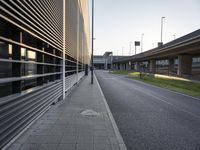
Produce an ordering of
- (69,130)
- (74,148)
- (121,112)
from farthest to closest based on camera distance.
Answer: (121,112) < (69,130) < (74,148)

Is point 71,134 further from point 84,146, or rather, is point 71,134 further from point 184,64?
point 184,64

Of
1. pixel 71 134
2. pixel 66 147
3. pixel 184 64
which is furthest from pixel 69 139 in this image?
pixel 184 64

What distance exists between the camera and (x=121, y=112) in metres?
9.36

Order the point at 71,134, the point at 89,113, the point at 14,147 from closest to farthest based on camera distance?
1. the point at 14,147
2. the point at 71,134
3. the point at 89,113

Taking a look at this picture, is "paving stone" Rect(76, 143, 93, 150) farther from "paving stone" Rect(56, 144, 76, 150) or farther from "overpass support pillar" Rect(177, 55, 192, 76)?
"overpass support pillar" Rect(177, 55, 192, 76)

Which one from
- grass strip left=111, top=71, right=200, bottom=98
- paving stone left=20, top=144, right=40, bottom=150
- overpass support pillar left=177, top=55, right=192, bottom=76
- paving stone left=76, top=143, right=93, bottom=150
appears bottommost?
grass strip left=111, top=71, right=200, bottom=98

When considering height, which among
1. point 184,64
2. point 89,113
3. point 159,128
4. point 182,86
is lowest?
point 182,86

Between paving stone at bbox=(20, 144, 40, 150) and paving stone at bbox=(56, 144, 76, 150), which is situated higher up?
paving stone at bbox=(20, 144, 40, 150)

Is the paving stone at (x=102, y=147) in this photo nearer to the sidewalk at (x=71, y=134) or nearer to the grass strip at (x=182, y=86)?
the sidewalk at (x=71, y=134)

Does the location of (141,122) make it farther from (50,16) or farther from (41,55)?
(50,16)

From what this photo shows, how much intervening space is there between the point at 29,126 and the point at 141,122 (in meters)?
3.44

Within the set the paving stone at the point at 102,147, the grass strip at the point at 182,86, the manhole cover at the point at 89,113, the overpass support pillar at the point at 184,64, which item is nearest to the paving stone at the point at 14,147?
the paving stone at the point at 102,147

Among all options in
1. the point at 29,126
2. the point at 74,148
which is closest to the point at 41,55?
the point at 29,126

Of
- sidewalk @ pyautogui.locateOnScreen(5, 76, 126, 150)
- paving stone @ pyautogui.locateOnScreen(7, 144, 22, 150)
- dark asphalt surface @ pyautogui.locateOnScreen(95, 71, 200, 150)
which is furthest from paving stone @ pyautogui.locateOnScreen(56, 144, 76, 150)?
dark asphalt surface @ pyautogui.locateOnScreen(95, 71, 200, 150)
